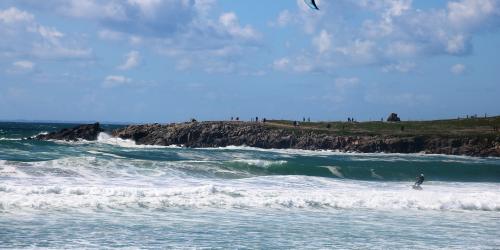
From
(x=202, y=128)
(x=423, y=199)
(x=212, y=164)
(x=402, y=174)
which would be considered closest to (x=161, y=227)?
(x=423, y=199)

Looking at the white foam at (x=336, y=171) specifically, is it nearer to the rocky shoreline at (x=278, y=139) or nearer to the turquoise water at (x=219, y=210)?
the turquoise water at (x=219, y=210)

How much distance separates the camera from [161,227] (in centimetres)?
1934

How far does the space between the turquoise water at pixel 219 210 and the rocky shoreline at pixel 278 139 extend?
30.8m

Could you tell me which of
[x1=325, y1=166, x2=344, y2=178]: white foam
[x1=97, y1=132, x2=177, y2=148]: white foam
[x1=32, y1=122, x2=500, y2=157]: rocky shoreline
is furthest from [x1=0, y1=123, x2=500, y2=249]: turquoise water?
[x1=97, y1=132, x2=177, y2=148]: white foam

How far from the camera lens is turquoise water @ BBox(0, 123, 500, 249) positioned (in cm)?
1777

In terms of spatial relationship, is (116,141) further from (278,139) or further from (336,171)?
(336,171)

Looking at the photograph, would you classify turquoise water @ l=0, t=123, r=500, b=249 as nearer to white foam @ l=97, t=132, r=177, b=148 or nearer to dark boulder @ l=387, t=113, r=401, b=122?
white foam @ l=97, t=132, r=177, b=148

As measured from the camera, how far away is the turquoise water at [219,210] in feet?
58.3

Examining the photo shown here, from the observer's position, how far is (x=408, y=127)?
81000 millimetres

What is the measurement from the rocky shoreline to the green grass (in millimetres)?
2015

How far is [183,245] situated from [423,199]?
14350mm

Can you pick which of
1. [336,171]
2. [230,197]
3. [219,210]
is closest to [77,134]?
[336,171]

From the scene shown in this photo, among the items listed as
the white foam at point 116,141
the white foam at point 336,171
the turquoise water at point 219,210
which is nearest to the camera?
the turquoise water at point 219,210

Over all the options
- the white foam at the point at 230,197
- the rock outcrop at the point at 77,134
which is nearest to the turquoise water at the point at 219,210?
the white foam at the point at 230,197
